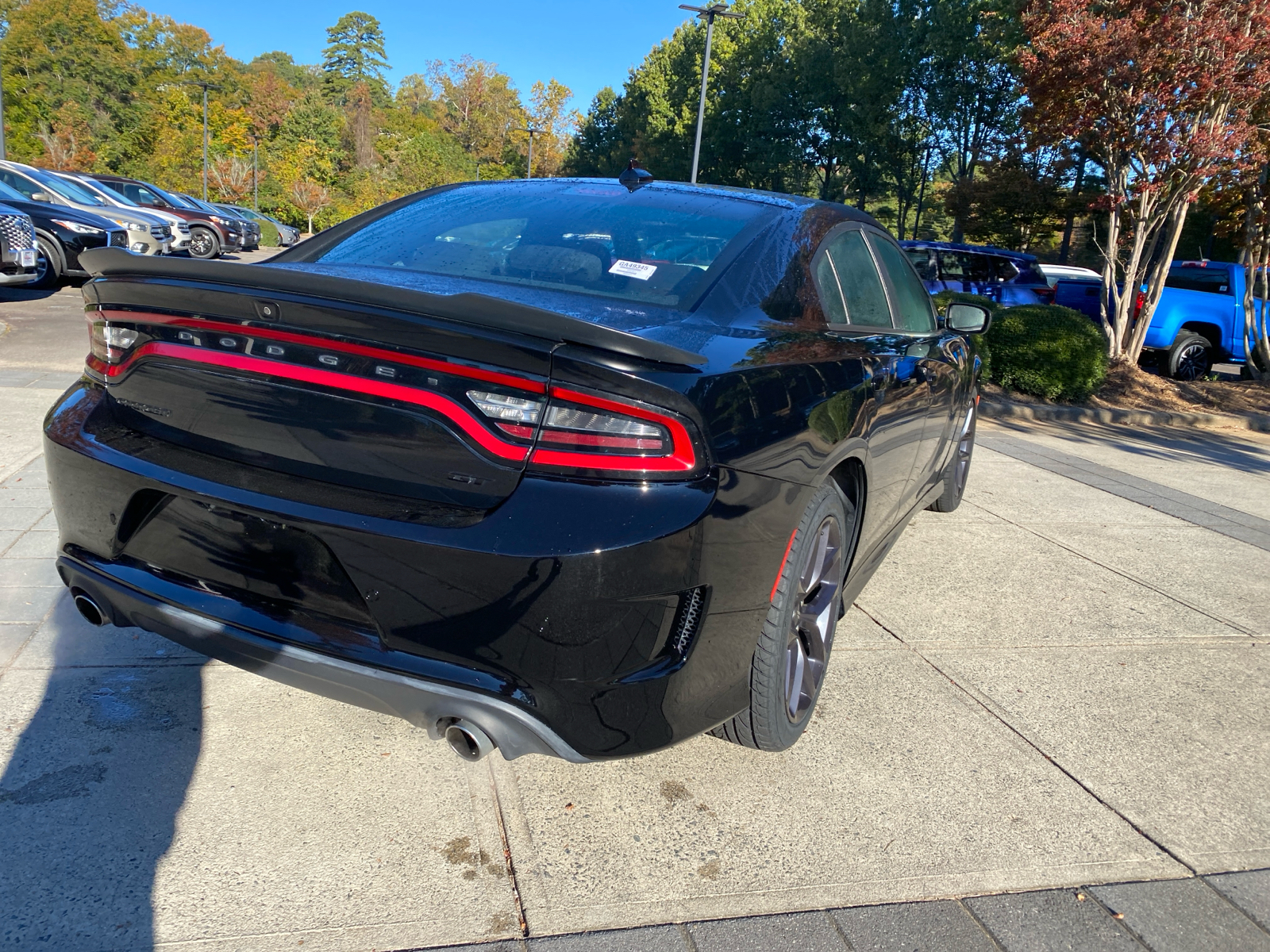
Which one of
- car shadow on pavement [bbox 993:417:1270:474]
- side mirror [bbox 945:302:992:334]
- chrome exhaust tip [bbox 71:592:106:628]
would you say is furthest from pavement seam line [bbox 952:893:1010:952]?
car shadow on pavement [bbox 993:417:1270:474]

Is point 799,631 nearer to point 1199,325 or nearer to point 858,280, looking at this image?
point 858,280

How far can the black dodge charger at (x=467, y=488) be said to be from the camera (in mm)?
1905

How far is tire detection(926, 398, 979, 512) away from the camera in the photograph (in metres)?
5.24

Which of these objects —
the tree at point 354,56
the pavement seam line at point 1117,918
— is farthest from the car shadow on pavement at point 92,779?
the tree at point 354,56

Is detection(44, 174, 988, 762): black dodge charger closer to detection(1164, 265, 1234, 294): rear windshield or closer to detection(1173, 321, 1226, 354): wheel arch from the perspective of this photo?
detection(1173, 321, 1226, 354): wheel arch

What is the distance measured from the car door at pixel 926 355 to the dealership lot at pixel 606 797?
674 mm

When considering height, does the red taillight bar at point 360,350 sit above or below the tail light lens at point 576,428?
above

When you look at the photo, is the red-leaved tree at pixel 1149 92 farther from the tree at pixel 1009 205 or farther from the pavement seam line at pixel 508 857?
the pavement seam line at pixel 508 857

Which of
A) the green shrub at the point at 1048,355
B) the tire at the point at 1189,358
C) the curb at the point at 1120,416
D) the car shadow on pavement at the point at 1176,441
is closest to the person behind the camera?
the car shadow on pavement at the point at 1176,441

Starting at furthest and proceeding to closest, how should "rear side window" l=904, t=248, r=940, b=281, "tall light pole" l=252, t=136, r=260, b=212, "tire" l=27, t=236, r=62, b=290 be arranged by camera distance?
"tall light pole" l=252, t=136, r=260, b=212, "rear side window" l=904, t=248, r=940, b=281, "tire" l=27, t=236, r=62, b=290

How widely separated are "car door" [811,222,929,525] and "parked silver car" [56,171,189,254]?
1422cm

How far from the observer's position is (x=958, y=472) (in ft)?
17.9

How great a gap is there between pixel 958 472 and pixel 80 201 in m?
14.4

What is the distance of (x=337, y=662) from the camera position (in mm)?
2020
